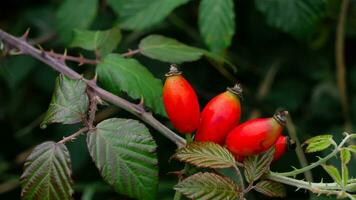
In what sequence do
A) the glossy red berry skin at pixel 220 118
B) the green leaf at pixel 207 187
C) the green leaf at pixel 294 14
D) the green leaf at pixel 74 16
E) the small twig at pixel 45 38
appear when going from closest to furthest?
the green leaf at pixel 207 187 < the glossy red berry skin at pixel 220 118 < the green leaf at pixel 294 14 < the green leaf at pixel 74 16 < the small twig at pixel 45 38

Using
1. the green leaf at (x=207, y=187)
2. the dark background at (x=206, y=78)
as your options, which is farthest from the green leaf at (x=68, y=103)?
the dark background at (x=206, y=78)

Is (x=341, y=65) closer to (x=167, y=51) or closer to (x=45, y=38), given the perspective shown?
(x=167, y=51)

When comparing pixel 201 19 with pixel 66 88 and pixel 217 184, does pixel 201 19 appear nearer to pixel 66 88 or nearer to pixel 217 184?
pixel 66 88

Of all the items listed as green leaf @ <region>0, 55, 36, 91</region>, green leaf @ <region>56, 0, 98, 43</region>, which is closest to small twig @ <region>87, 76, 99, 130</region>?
green leaf @ <region>56, 0, 98, 43</region>

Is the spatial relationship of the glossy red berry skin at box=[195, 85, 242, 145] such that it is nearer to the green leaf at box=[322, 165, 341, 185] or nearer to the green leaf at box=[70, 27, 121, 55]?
the green leaf at box=[322, 165, 341, 185]

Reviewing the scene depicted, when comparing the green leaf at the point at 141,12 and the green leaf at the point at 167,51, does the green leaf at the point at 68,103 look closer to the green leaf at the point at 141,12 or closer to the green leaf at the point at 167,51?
the green leaf at the point at 167,51

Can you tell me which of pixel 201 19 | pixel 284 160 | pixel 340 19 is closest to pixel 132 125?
pixel 201 19
